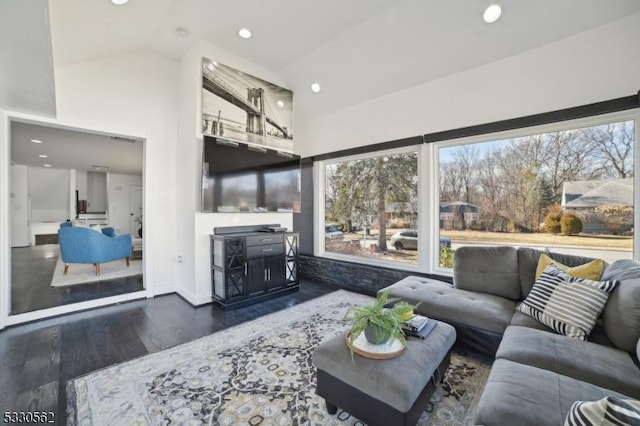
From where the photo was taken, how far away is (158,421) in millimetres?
1615

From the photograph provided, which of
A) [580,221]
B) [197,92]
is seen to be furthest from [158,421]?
[580,221]

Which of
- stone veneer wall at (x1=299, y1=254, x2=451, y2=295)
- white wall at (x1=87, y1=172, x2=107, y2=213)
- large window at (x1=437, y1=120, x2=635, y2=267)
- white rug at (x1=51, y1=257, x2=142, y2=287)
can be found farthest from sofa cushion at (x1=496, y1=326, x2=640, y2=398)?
white wall at (x1=87, y1=172, x2=107, y2=213)

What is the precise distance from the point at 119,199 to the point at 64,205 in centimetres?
187

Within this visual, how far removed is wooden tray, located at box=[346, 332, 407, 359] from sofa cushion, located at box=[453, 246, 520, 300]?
1.55 meters

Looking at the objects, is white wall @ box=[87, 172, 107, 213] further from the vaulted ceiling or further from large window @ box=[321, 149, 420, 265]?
large window @ box=[321, 149, 420, 265]

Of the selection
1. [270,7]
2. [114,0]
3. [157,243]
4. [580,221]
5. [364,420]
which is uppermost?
[270,7]

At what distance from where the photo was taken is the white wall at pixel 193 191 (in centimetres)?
354

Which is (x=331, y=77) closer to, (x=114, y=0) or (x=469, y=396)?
(x=114, y=0)

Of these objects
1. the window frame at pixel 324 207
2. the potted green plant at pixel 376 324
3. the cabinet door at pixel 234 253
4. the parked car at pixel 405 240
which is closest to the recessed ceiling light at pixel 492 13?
the window frame at pixel 324 207

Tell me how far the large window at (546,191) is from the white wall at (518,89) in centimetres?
33

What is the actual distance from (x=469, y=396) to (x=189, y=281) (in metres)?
3.40

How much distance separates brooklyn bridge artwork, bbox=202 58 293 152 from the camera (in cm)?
357

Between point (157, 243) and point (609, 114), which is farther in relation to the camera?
point (157, 243)

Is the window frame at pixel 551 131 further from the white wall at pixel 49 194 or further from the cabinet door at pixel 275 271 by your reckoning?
the white wall at pixel 49 194
